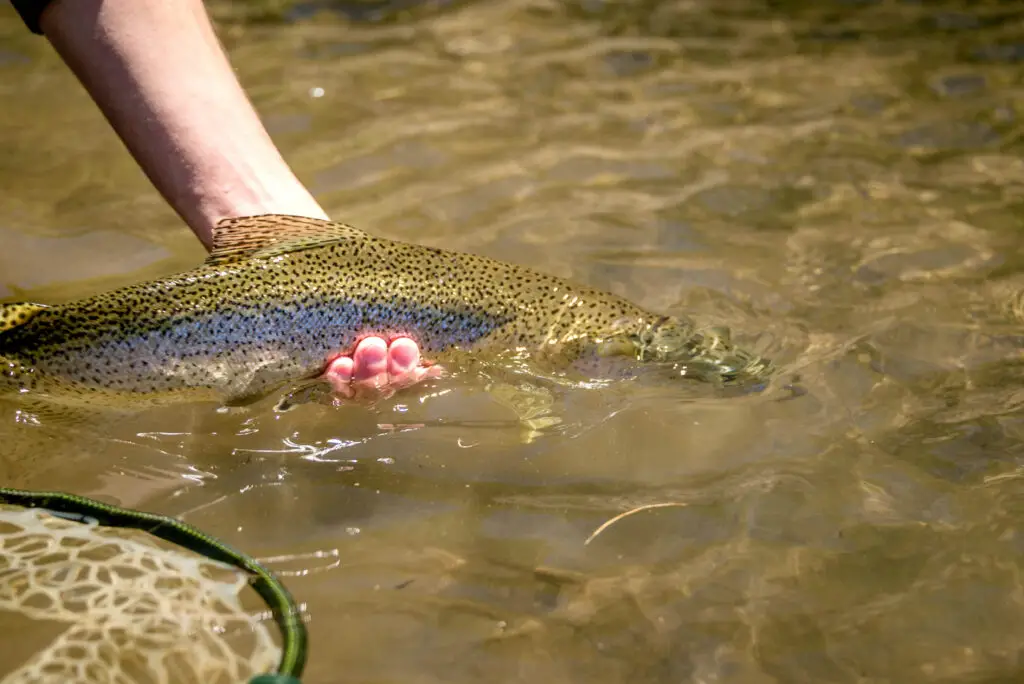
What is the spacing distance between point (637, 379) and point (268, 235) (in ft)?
4.70

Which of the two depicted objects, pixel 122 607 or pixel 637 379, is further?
pixel 637 379

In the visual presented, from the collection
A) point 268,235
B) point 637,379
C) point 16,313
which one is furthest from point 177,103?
point 637,379

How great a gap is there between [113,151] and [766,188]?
11.5ft

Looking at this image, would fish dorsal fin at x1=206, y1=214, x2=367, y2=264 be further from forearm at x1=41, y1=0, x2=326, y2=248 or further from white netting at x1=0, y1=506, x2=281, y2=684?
white netting at x1=0, y1=506, x2=281, y2=684

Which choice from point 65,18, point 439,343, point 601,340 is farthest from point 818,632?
point 65,18

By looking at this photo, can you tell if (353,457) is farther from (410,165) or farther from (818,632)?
(410,165)

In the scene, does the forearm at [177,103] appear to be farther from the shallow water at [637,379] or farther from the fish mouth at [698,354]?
the fish mouth at [698,354]

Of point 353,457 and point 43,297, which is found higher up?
point 43,297

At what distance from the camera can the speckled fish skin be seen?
2.97 metres

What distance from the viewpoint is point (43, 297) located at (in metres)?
3.78

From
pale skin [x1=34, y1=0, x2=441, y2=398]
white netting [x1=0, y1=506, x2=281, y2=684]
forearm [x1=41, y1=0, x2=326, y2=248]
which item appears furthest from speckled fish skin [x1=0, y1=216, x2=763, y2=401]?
white netting [x1=0, y1=506, x2=281, y2=684]

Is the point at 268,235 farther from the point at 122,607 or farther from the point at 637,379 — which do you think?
the point at 122,607

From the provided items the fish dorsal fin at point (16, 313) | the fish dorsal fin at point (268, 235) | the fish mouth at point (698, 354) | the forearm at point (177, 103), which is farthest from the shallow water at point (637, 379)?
the forearm at point (177, 103)

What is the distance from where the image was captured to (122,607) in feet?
6.68
